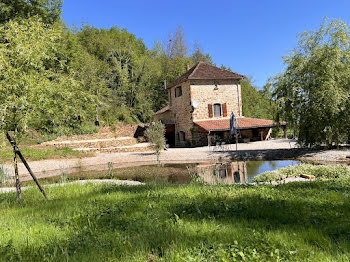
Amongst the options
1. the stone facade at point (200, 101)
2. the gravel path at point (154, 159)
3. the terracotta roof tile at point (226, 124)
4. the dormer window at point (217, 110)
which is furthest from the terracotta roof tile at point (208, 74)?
the gravel path at point (154, 159)

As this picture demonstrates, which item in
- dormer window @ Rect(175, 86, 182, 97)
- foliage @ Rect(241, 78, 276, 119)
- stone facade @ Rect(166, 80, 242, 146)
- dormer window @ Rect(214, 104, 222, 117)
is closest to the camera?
stone facade @ Rect(166, 80, 242, 146)

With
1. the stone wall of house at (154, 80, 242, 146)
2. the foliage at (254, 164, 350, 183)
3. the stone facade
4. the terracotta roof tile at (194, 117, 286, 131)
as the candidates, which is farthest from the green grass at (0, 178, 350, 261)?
the stone facade

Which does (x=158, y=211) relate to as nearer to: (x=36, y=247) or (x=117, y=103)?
(x=36, y=247)

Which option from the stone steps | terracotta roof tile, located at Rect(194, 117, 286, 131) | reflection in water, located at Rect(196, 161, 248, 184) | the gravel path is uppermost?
terracotta roof tile, located at Rect(194, 117, 286, 131)

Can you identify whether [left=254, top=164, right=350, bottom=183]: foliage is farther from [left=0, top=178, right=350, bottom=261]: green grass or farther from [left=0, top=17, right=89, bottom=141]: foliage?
[left=0, top=17, right=89, bottom=141]: foliage

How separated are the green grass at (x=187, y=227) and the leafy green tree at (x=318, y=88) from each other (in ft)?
34.7

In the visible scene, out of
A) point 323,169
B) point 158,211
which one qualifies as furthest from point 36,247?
point 323,169

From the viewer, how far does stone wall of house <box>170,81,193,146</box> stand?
87.3 feet

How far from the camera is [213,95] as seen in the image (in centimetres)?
2666

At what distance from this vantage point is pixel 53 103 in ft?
17.4

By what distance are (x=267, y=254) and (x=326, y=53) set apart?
15.1 m

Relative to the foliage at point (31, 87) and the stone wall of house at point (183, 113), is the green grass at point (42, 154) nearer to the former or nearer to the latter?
the stone wall of house at point (183, 113)

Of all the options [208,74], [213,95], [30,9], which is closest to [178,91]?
[208,74]

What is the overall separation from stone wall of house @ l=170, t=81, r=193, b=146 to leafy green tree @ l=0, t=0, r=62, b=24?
1420cm
